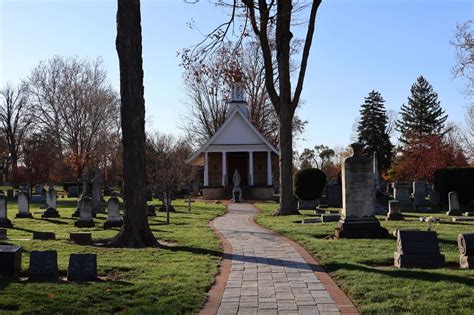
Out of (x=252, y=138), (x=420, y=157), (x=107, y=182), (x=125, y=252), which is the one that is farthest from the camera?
(x=107, y=182)

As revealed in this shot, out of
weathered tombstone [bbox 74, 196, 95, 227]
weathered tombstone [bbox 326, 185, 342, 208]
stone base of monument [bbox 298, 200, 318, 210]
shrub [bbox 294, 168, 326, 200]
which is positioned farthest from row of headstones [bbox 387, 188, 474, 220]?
weathered tombstone [bbox 74, 196, 95, 227]

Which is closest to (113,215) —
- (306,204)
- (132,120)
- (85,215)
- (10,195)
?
(85,215)

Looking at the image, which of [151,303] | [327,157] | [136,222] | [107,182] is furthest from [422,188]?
[327,157]

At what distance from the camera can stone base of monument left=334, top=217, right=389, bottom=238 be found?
47.8ft

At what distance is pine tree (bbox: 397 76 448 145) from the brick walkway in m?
65.1

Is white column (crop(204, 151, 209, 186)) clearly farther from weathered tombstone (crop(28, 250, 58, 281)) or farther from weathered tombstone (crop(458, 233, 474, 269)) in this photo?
weathered tombstone (crop(28, 250, 58, 281))

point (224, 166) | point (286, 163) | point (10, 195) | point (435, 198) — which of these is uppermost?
point (224, 166)

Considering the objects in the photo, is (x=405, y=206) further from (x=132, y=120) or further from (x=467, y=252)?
(x=467, y=252)

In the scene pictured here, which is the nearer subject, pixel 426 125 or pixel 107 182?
pixel 107 182

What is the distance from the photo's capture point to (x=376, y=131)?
225 feet

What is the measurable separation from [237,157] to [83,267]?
4035 centimetres

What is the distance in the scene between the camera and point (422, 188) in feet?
100

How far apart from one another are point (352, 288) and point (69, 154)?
46.9 m

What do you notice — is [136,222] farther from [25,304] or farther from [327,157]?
[327,157]
